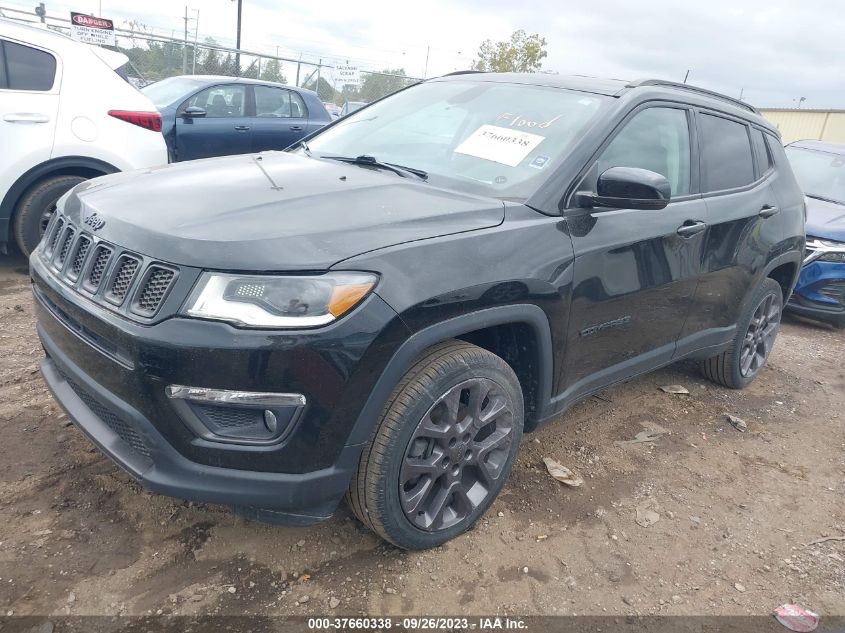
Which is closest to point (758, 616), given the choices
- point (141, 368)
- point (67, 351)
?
point (141, 368)

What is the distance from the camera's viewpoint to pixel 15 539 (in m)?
2.29

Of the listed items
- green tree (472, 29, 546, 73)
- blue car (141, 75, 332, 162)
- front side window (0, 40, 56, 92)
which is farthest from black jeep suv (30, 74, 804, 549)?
green tree (472, 29, 546, 73)

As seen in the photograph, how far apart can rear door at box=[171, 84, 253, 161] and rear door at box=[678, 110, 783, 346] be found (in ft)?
20.0

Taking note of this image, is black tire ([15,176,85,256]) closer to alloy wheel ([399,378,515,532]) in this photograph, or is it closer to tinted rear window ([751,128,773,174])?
alloy wheel ([399,378,515,532])

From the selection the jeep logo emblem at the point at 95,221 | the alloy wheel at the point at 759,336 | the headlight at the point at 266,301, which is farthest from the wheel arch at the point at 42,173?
the alloy wheel at the point at 759,336

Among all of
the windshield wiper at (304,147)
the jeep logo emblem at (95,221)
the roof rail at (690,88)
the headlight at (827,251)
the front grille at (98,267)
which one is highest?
the roof rail at (690,88)

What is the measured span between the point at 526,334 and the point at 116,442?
1489mm

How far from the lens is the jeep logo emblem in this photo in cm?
214

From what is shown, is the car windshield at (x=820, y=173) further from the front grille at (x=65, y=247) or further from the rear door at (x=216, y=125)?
the front grille at (x=65, y=247)

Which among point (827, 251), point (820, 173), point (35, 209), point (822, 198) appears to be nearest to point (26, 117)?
point (35, 209)

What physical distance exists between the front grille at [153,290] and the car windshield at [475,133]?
47.1 inches

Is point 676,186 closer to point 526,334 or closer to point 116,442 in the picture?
point 526,334

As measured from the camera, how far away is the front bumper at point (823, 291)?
5.80 meters

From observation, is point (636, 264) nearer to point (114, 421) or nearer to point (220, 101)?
point (114, 421)
